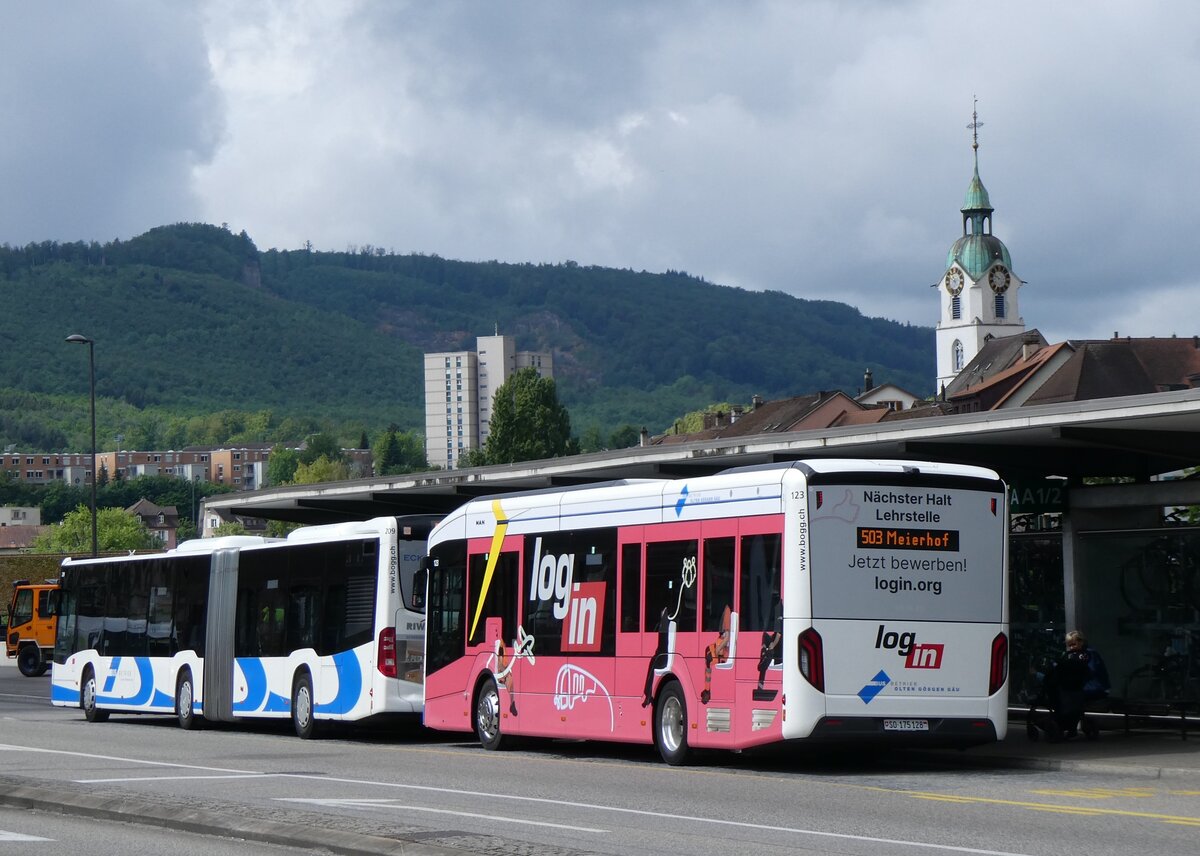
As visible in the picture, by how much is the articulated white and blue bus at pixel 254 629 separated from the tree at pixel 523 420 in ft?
346

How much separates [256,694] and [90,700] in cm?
586

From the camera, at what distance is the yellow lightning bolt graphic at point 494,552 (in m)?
22.3

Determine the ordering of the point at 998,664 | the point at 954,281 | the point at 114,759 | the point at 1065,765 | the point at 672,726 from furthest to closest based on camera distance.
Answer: the point at 954,281
the point at 114,759
the point at 672,726
the point at 1065,765
the point at 998,664

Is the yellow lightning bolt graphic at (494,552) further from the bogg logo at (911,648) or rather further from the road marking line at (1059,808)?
the road marking line at (1059,808)

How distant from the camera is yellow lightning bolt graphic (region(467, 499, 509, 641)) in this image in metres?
22.3

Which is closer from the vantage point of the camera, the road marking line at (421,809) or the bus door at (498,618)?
the road marking line at (421,809)

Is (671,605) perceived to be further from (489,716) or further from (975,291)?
(975,291)

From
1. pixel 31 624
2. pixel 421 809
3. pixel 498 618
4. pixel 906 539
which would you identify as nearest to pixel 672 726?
pixel 906 539

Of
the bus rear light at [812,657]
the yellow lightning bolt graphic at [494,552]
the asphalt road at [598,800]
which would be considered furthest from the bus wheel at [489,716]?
the bus rear light at [812,657]

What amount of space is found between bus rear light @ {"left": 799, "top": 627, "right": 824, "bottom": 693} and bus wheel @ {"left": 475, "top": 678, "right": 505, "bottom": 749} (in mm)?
5867

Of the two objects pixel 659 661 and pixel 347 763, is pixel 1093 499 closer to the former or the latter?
pixel 659 661

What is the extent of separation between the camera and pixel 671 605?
19172mm

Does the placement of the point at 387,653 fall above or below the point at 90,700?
above

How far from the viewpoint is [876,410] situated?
111500 millimetres
